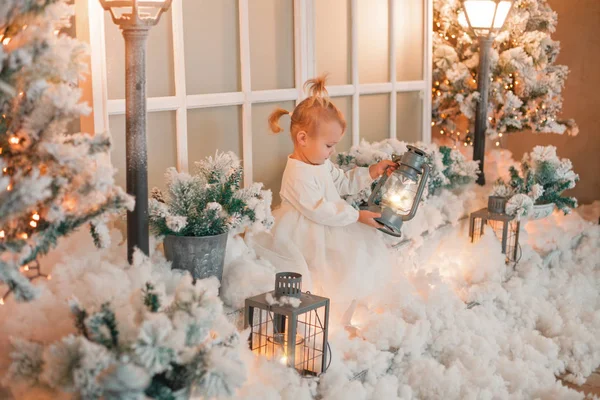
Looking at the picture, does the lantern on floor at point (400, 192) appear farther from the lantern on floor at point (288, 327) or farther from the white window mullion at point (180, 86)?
the white window mullion at point (180, 86)

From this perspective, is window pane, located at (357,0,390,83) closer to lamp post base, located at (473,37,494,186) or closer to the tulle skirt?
lamp post base, located at (473,37,494,186)

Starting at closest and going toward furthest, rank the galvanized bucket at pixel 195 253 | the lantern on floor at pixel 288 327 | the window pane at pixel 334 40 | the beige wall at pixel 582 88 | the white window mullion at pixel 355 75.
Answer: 1. the lantern on floor at pixel 288 327
2. the galvanized bucket at pixel 195 253
3. the window pane at pixel 334 40
4. the white window mullion at pixel 355 75
5. the beige wall at pixel 582 88

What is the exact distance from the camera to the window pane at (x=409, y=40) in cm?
413

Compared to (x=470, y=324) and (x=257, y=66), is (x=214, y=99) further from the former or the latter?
(x=470, y=324)

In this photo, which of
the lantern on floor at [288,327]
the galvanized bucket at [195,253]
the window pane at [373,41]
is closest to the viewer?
the lantern on floor at [288,327]

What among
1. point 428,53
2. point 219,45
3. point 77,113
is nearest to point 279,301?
point 77,113

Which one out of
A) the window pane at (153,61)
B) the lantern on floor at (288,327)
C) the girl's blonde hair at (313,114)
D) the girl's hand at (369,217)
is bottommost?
the lantern on floor at (288,327)

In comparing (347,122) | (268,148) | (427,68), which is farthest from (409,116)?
(268,148)

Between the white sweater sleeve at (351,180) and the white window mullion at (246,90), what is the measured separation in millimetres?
361

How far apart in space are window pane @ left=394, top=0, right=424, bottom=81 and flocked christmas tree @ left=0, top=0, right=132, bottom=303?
2650mm

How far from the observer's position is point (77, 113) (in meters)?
1.73

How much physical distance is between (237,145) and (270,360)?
1060mm

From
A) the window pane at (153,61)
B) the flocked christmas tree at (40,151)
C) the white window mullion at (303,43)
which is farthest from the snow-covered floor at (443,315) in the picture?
the white window mullion at (303,43)

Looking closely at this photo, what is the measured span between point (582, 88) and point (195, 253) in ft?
A: 11.9
